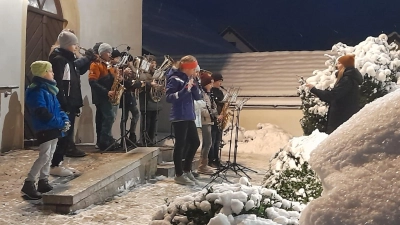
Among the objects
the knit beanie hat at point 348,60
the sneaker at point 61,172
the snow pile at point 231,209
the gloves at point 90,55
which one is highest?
the gloves at point 90,55

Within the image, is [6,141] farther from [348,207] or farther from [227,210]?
[348,207]

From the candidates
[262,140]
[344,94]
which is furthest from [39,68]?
[262,140]

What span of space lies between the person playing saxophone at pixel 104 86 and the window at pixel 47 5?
79.8 inches

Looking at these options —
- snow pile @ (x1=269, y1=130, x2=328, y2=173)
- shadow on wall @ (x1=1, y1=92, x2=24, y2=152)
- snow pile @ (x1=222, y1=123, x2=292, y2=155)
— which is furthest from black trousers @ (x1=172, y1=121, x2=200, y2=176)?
snow pile @ (x1=222, y1=123, x2=292, y2=155)

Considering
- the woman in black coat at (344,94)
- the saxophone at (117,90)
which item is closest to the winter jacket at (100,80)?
the saxophone at (117,90)

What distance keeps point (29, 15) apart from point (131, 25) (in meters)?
3.28

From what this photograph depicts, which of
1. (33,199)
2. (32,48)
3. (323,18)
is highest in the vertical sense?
(323,18)

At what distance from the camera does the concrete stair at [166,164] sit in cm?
772

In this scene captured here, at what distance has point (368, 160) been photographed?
137 centimetres

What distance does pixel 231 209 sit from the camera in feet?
9.12

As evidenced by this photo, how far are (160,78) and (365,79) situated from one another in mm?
3494

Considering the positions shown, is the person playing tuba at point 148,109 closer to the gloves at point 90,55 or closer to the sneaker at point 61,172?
the gloves at point 90,55

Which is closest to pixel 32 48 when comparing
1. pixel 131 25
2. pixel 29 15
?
pixel 29 15

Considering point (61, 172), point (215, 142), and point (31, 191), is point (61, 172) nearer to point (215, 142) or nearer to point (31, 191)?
point (31, 191)
